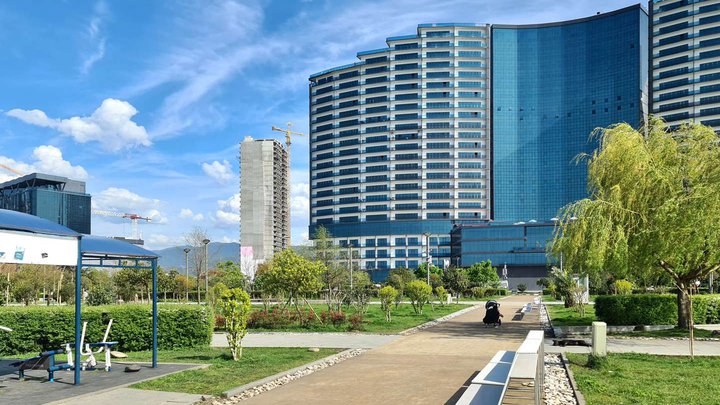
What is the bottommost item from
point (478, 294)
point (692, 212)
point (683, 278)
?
point (478, 294)

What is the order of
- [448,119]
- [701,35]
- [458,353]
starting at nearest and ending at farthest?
[458,353]
[701,35]
[448,119]

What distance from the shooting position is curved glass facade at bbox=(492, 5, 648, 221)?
13812 cm

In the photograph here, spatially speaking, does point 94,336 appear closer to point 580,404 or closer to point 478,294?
point 580,404

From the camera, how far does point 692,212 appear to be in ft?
63.1

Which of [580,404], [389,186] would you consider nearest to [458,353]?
[580,404]

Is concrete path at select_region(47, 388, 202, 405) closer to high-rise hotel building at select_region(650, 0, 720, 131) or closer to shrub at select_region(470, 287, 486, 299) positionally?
shrub at select_region(470, 287, 486, 299)

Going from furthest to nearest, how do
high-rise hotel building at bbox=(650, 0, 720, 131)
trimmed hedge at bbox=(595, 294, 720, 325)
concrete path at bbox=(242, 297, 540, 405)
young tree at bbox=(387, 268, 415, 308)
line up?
high-rise hotel building at bbox=(650, 0, 720, 131), young tree at bbox=(387, 268, 415, 308), trimmed hedge at bbox=(595, 294, 720, 325), concrete path at bbox=(242, 297, 540, 405)

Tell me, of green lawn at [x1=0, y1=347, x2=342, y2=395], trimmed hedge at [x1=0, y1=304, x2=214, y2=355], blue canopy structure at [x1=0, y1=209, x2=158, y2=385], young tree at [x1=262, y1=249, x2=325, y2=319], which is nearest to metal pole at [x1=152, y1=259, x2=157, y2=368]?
green lawn at [x1=0, y1=347, x2=342, y2=395]

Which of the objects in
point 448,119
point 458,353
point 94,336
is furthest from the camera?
point 448,119

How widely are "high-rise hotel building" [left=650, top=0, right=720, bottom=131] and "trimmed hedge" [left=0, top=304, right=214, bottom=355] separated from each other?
415 feet

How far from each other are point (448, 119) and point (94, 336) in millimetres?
130450

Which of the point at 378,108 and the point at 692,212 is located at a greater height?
the point at 378,108

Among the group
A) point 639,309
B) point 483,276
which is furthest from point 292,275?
point 483,276

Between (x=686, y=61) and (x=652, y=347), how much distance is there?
128 meters
